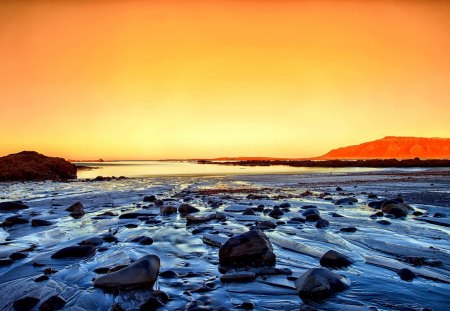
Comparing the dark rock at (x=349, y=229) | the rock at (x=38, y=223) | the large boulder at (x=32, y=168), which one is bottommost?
the rock at (x=38, y=223)

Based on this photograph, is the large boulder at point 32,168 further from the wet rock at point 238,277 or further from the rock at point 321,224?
the wet rock at point 238,277

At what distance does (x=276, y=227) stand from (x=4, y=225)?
282 inches

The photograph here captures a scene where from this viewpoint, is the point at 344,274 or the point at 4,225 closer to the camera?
the point at 344,274

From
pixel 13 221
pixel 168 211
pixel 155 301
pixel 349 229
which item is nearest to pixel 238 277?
pixel 155 301

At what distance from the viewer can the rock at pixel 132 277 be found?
3980 mm

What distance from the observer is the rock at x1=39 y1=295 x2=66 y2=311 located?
3.37m

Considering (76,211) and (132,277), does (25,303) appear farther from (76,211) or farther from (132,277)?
(76,211)

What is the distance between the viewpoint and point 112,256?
539 cm

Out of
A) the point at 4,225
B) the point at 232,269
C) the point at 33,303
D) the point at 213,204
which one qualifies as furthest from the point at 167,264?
the point at 213,204

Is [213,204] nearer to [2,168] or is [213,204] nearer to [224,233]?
[224,233]

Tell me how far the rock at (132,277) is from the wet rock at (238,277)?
940mm

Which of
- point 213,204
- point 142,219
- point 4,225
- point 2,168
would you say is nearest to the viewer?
point 4,225

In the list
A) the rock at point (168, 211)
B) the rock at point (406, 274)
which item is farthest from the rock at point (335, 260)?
the rock at point (168, 211)

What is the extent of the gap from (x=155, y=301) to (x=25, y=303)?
145 cm
